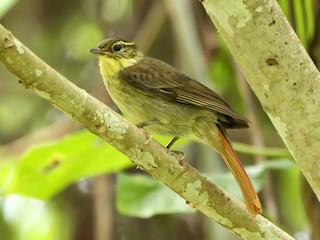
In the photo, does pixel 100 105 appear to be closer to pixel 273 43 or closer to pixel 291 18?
pixel 273 43

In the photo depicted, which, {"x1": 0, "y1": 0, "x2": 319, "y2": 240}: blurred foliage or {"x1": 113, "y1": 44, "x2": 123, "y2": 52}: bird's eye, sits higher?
{"x1": 113, "y1": 44, "x2": 123, "y2": 52}: bird's eye

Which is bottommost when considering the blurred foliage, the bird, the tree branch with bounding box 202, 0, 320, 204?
the blurred foliage

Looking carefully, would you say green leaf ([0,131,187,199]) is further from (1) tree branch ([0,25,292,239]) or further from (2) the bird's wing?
(1) tree branch ([0,25,292,239])

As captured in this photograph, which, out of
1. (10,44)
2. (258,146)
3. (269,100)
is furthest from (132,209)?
(10,44)

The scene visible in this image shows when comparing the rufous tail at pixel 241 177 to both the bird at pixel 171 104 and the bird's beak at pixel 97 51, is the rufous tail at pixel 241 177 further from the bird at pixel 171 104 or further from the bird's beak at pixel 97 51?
the bird's beak at pixel 97 51

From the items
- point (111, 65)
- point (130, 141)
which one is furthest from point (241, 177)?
point (111, 65)

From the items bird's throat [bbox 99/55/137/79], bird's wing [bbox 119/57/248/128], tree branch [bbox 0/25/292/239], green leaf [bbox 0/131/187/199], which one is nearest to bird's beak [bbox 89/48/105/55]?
bird's throat [bbox 99/55/137/79]

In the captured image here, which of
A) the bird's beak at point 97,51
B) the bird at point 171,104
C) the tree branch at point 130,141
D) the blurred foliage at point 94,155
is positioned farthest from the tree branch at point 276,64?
A: the bird's beak at point 97,51
